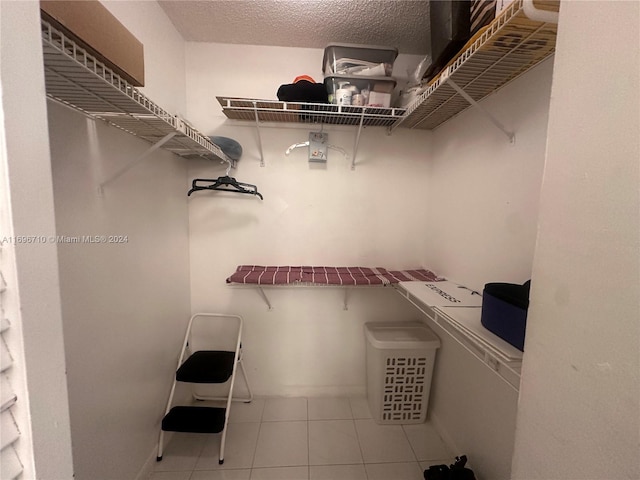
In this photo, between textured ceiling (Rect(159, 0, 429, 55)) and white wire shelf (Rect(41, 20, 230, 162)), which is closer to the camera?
white wire shelf (Rect(41, 20, 230, 162))

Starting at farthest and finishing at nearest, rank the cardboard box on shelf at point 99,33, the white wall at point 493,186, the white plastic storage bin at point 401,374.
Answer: the white plastic storage bin at point 401,374
the white wall at point 493,186
the cardboard box on shelf at point 99,33

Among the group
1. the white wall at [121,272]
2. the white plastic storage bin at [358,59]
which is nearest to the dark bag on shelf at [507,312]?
the white plastic storage bin at [358,59]

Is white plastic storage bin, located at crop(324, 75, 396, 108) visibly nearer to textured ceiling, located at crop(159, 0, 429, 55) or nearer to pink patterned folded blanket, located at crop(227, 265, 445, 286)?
textured ceiling, located at crop(159, 0, 429, 55)

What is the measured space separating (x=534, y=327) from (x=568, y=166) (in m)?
0.28

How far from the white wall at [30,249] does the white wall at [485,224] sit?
131 cm

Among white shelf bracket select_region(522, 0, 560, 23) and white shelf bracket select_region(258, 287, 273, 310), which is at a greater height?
white shelf bracket select_region(522, 0, 560, 23)

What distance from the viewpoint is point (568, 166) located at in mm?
403

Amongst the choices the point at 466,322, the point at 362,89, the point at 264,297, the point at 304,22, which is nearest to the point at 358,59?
the point at 362,89

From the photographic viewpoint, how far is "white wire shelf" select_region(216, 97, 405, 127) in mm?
1316

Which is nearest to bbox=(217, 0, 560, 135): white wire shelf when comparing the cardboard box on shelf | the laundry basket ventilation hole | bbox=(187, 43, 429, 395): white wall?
bbox=(187, 43, 429, 395): white wall

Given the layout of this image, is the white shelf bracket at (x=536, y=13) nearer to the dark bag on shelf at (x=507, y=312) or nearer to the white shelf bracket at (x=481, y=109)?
the white shelf bracket at (x=481, y=109)

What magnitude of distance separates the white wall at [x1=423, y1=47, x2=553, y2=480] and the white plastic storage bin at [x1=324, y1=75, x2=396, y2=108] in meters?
0.43

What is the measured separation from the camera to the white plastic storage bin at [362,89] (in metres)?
1.36

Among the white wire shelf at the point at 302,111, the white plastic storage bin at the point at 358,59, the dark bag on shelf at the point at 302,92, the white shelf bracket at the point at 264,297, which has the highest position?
the white plastic storage bin at the point at 358,59
